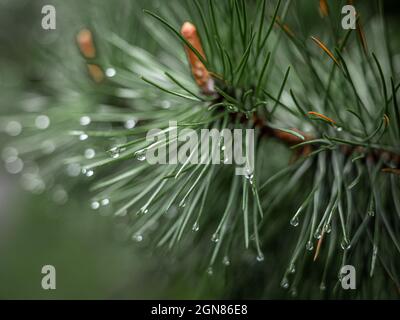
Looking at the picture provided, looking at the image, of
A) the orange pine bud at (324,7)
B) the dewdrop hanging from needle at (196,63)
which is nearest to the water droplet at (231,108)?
the dewdrop hanging from needle at (196,63)

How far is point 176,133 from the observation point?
18.3 inches

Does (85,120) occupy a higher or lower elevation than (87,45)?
lower

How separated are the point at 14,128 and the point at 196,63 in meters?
0.34

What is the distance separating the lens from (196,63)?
50 cm

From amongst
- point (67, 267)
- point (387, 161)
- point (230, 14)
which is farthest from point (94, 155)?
point (67, 267)

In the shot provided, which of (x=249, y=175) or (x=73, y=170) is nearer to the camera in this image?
(x=249, y=175)

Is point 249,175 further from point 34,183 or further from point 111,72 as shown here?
point 34,183

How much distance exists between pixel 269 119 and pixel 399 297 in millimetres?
268

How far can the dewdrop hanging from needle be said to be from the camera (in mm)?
491

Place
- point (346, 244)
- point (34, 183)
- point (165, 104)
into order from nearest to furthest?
point (346, 244)
point (165, 104)
point (34, 183)

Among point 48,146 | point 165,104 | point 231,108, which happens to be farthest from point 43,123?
point 231,108

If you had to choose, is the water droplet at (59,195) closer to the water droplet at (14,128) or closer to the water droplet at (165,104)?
the water droplet at (14,128)

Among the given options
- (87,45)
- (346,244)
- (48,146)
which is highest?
(87,45)

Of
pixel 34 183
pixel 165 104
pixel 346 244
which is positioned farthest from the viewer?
pixel 34 183
